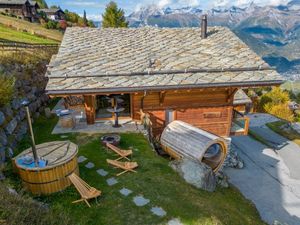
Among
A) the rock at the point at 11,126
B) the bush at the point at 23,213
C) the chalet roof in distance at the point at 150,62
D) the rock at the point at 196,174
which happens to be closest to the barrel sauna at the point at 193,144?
the rock at the point at 196,174

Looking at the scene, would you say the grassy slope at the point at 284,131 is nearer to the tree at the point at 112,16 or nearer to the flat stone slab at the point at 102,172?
the flat stone slab at the point at 102,172

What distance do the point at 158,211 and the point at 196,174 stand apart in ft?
9.26

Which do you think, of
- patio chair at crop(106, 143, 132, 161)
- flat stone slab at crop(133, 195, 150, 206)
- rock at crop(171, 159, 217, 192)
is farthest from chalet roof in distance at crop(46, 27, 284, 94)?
flat stone slab at crop(133, 195, 150, 206)

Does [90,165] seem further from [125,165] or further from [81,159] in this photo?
[125,165]

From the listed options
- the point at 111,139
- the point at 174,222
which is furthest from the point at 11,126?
the point at 174,222

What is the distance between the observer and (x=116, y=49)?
16188 millimetres

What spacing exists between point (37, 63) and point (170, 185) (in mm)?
15822

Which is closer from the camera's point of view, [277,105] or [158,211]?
[158,211]

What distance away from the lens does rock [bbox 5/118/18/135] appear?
38.3ft

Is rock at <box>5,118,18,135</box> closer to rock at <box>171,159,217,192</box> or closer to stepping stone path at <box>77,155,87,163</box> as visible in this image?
stepping stone path at <box>77,155,87,163</box>

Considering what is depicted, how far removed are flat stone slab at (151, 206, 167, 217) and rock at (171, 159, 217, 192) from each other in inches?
91.1

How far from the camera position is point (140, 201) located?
8.52m

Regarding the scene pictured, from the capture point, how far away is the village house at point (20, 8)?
64188 millimetres

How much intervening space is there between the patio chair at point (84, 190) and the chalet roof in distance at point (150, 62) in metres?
5.08
